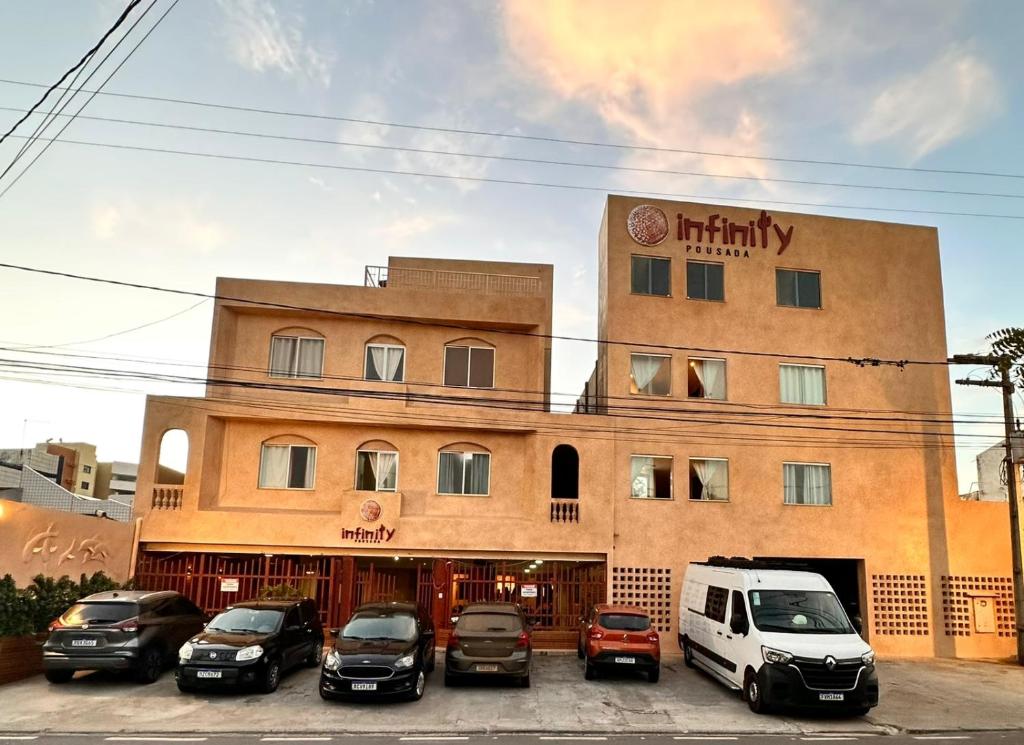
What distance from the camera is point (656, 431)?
22688 mm

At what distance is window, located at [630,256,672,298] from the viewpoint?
23516 millimetres

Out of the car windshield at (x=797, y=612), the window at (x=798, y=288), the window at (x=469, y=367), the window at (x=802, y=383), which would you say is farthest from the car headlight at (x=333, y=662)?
the window at (x=798, y=288)

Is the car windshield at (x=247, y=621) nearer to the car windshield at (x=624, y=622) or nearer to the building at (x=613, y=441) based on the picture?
the building at (x=613, y=441)

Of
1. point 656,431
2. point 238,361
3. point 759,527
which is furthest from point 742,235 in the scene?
point 238,361

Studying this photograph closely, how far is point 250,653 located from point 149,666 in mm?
2622

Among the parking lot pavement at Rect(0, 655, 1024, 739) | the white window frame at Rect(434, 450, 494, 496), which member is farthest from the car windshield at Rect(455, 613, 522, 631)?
the white window frame at Rect(434, 450, 494, 496)

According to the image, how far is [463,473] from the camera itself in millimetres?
22750

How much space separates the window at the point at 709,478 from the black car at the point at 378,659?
1051 cm

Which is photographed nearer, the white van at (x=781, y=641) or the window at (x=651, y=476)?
the white van at (x=781, y=641)

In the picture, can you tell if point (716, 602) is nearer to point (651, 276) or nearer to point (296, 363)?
point (651, 276)

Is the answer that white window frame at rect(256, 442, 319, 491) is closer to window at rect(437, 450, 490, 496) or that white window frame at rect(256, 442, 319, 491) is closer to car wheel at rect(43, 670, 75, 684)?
window at rect(437, 450, 490, 496)

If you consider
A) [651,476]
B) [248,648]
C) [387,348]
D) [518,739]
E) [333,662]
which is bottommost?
[518,739]

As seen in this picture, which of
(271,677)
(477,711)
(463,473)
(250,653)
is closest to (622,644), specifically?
(477,711)

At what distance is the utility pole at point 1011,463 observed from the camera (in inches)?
824
